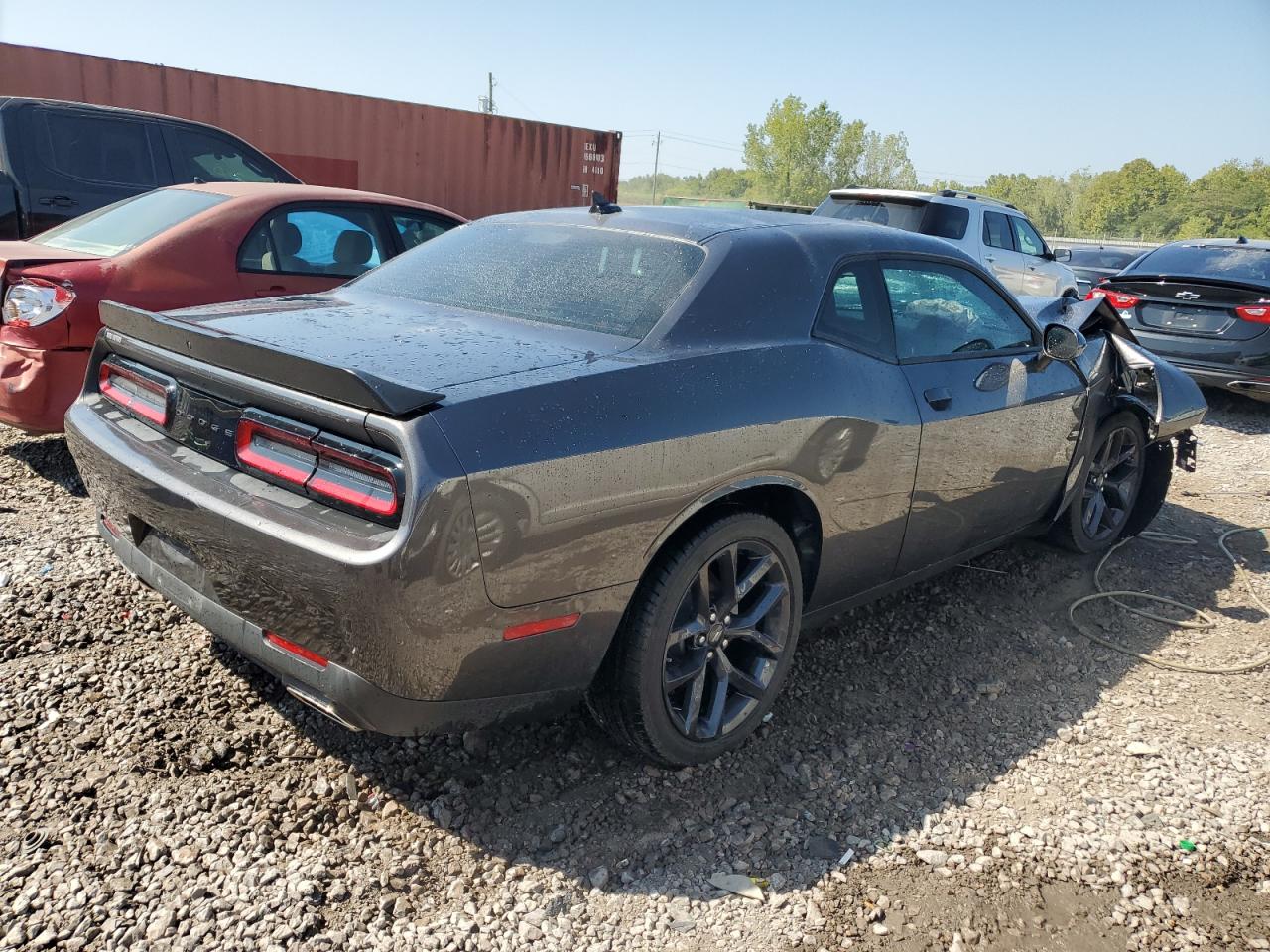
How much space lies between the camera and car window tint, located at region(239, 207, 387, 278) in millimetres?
4828

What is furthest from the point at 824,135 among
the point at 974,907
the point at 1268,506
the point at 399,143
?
the point at 974,907

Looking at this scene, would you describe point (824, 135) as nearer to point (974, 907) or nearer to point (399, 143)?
point (399, 143)

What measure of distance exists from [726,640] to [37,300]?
3.42m

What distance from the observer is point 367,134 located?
40.7 ft

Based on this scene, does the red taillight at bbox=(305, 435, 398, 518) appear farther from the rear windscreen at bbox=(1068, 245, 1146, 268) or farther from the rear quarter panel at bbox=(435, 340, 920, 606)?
the rear windscreen at bbox=(1068, 245, 1146, 268)

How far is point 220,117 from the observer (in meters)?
11.3

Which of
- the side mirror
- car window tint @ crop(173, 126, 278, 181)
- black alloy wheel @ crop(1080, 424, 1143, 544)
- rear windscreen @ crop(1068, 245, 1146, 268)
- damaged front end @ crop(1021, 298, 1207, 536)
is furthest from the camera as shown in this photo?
rear windscreen @ crop(1068, 245, 1146, 268)

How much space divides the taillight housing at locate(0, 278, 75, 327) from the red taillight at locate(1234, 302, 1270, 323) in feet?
27.3

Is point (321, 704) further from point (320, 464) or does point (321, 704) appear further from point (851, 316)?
point (851, 316)

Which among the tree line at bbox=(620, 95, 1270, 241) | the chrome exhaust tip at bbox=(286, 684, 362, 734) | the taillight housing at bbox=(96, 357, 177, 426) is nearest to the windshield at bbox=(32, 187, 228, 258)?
the taillight housing at bbox=(96, 357, 177, 426)

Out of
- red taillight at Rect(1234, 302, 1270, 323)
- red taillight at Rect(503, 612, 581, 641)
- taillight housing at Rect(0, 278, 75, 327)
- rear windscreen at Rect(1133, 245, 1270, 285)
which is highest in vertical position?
rear windscreen at Rect(1133, 245, 1270, 285)

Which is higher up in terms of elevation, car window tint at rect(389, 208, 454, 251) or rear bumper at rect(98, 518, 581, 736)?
car window tint at rect(389, 208, 454, 251)

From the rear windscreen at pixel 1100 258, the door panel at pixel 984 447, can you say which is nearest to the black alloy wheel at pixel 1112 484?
the door panel at pixel 984 447

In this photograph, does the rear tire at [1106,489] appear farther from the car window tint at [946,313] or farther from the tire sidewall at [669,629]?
the tire sidewall at [669,629]
